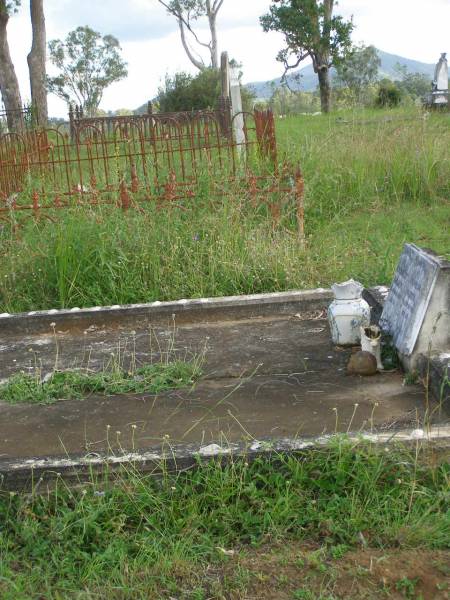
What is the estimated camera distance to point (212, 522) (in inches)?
116

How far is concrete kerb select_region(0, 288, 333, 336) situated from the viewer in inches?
204

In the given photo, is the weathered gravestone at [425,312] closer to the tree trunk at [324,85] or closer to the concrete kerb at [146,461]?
the concrete kerb at [146,461]

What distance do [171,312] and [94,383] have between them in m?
1.26

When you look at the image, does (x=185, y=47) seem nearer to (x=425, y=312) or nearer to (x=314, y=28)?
(x=314, y=28)

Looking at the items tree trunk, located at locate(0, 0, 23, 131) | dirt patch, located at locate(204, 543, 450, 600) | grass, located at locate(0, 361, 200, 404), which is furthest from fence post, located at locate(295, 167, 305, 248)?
tree trunk, located at locate(0, 0, 23, 131)

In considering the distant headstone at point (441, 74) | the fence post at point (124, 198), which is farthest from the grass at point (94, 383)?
the distant headstone at point (441, 74)

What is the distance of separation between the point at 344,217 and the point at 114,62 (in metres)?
48.2

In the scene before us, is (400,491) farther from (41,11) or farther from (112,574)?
(41,11)

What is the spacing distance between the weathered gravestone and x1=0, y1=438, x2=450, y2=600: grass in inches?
34.9

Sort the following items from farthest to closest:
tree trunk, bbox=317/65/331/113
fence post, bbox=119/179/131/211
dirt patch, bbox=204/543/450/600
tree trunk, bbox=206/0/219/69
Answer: tree trunk, bbox=206/0/219/69, tree trunk, bbox=317/65/331/113, fence post, bbox=119/179/131/211, dirt patch, bbox=204/543/450/600

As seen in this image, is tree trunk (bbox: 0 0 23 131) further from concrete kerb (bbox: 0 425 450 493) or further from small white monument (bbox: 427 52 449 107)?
concrete kerb (bbox: 0 425 450 493)

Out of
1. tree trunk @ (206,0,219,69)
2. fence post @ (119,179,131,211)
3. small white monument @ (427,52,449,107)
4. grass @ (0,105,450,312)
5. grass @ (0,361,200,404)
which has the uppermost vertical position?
tree trunk @ (206,0,219,69)

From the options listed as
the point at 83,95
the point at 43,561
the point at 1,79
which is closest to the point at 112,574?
the point at 43,561

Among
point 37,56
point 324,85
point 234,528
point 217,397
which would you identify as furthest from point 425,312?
point 324,85
